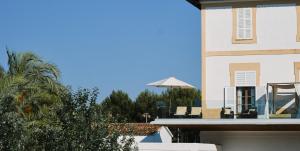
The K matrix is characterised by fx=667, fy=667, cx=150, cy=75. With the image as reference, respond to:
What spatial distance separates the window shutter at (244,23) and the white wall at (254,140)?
4.00 metres

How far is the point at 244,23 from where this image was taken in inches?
1080

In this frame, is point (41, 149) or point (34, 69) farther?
point (34, 69)

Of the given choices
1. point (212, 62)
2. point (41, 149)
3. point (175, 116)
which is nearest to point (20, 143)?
point (41, 149)

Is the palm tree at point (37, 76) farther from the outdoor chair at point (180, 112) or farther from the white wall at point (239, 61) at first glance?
the white wall at point (239, 61)

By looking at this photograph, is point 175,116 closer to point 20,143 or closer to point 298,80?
point 298,80

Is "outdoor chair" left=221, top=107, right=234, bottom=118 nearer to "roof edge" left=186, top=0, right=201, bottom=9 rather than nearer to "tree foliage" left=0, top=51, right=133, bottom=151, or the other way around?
"roof edge" left=186, top=0, right=201, bottom=9

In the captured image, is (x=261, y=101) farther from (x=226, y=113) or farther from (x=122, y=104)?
(x=122, y=104)

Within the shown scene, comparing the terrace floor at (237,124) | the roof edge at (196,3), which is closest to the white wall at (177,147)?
the terrace floor at (237,124)

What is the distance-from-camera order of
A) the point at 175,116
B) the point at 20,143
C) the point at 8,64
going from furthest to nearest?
the point at 175,116 → the point at 8,64 → the point at 20,143

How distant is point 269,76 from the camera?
26656 mm

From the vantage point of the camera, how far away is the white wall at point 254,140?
2609cm

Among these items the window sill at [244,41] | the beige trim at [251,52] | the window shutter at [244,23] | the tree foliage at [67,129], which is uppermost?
the window shutter at [244,23]

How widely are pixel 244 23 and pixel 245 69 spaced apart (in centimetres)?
194

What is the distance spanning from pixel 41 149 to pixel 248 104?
13.4 m
